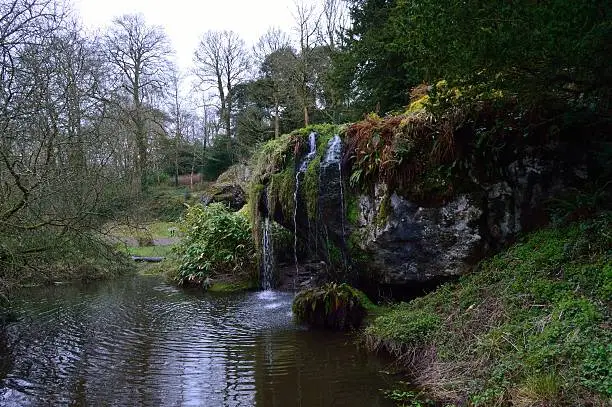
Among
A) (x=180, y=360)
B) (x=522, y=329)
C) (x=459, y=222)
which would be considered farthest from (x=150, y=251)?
(x=522, y=329)

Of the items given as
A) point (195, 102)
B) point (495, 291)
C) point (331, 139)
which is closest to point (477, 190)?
point (495, 291)

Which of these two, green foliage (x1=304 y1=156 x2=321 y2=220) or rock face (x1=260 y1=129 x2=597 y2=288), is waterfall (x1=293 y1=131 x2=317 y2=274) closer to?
green foliage (x1=304 y1=156 x2=321 y2=220)

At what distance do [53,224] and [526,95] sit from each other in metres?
7.37

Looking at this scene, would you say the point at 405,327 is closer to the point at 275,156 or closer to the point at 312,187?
the point at 312,187

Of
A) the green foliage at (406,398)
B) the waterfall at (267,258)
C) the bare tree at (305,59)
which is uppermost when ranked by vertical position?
the bare tree at (305,59)

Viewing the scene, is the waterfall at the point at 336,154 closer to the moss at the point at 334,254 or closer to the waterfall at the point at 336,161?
the waterfall at the point at 336,161

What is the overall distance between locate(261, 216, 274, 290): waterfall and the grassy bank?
5.04 m

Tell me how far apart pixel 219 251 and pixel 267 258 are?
2159 millimetres

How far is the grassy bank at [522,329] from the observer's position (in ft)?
11.9

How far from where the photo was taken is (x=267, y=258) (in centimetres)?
1146

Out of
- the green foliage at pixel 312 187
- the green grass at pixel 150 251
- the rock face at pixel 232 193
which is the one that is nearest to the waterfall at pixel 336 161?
the green foliage at pixel 312 187

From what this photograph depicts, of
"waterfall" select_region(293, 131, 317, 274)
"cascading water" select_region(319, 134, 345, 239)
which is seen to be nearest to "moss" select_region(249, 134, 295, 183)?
"waterfall" select_region(293, 131, 317, 274)

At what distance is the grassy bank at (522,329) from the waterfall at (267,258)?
5037 mm

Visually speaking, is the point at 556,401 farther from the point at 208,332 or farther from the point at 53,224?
the point at 53,224
